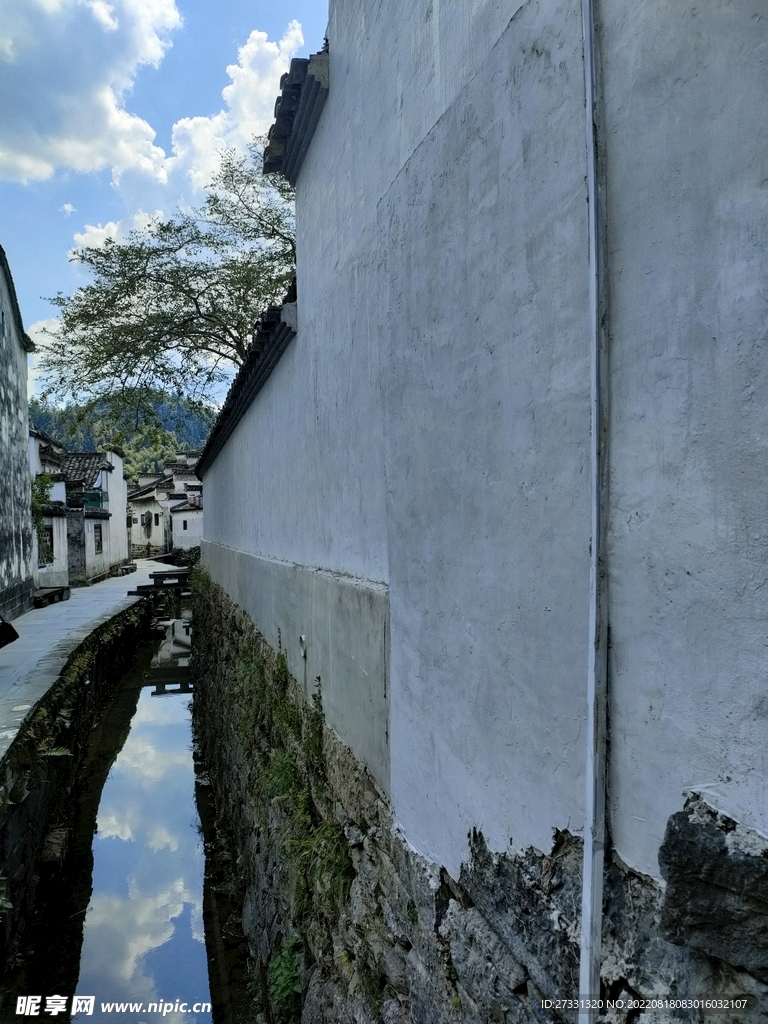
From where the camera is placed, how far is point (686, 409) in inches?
53.5

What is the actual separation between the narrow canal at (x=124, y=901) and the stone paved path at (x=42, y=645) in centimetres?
151

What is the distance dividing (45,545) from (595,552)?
21419 millimetres

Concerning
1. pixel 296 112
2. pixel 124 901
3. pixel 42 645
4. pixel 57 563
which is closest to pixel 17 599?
pixel 42 645

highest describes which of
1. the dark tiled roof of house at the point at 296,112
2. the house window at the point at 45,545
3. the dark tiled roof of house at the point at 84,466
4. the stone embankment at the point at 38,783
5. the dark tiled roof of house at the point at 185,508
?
the dark tiled roof of house at the point at 296,112

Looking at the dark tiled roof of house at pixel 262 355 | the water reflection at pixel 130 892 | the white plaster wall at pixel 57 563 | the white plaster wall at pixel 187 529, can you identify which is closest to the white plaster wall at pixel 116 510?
the white plaster wall at pixel 187 529

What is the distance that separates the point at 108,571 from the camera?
2934cm

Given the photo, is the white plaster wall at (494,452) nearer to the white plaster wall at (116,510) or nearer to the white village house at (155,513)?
the white plaster wall at (116,510)

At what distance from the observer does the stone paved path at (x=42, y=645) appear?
26.0 feet

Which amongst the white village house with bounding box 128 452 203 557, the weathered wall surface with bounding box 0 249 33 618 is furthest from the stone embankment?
the white village house with bounding box 128 452 203 557

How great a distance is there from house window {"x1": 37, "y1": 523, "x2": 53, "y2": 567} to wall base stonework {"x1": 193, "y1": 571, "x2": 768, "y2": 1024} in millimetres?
15388

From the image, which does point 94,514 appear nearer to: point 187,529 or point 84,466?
point 84,466

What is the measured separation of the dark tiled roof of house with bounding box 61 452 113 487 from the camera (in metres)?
28.2

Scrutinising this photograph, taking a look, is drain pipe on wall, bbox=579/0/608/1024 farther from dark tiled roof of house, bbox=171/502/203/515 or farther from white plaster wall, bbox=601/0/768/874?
dark tiled roof of house, bbox=171/502/203/515

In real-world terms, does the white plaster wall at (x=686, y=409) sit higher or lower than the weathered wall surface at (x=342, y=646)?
higher
